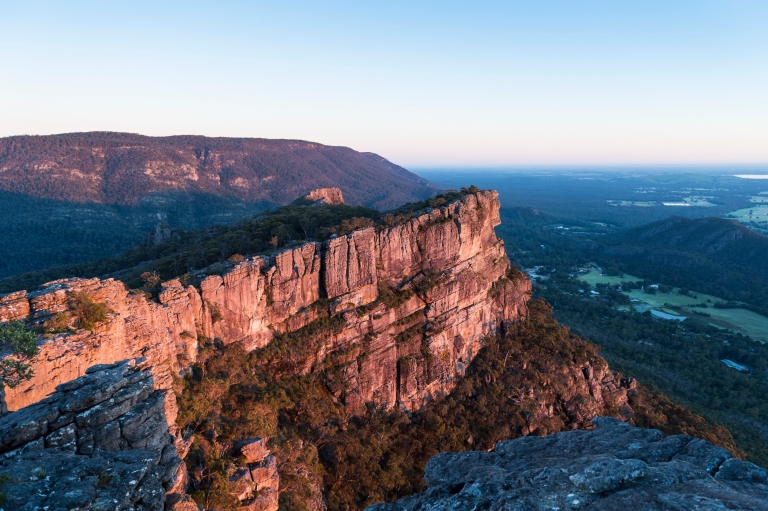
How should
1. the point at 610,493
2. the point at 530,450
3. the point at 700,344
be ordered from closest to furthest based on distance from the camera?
the point at 610,493 < the point at 530,450 < the point at 700,344

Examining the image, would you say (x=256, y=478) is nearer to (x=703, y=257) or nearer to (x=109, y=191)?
(x=109, y=191)

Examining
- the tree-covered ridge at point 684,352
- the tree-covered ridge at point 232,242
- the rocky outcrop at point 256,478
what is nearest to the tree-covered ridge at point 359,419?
the rocky outcrop at point 256,478

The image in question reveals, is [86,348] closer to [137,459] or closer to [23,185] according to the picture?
[137,459]

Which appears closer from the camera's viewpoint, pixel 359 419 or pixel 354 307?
pixel 359 419

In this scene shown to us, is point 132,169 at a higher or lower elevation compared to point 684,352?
higher

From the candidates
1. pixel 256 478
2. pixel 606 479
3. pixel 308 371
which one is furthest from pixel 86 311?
Answer: pixel 606 479

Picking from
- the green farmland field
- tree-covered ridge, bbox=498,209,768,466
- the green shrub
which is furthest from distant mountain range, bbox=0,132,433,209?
the green shrub

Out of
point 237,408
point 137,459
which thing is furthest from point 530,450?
point 237,408

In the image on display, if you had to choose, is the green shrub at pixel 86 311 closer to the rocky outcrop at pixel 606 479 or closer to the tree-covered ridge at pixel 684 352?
the rocky outcrop at pixel 606 479
